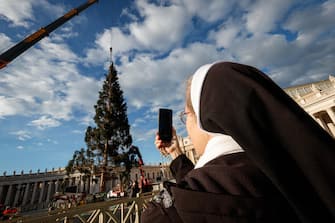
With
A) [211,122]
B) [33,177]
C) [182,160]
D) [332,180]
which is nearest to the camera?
[332,180]

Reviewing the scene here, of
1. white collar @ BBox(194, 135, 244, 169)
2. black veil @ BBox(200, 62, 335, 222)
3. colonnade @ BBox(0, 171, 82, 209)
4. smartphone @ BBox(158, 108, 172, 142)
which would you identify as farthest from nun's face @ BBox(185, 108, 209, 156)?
colonnade @ BBox(0, 171, 82, 209)

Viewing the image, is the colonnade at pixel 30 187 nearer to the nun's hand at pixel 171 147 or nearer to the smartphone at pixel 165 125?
the nun's hand at pixel 171 147

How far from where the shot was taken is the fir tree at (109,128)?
71.4 feet

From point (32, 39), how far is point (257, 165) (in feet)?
47.0

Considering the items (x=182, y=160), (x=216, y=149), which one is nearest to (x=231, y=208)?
(x=216, y=149)

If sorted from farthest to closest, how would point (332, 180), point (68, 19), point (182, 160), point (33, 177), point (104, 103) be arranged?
1. point (33, 177)
2. point (104, 103)
3. point (68, 19)
4. point (182, 160)
5. point (332, 180)

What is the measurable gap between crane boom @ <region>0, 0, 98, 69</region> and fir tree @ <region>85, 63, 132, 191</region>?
12.6 meters

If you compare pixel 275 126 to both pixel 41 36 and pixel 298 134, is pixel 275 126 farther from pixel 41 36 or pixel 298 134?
pixel 41 36

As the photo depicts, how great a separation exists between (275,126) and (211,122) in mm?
221

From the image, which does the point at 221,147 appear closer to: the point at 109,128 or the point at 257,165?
the point at 257,165

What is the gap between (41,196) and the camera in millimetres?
42031

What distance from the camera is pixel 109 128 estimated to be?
74.9 ft

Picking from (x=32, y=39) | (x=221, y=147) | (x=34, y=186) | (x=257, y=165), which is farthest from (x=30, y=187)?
(x=257, y=165)

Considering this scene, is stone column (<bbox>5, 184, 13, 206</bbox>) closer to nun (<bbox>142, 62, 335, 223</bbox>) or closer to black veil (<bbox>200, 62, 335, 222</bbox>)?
nun (<bbox>142, 62, 335, 223</bbox>)
